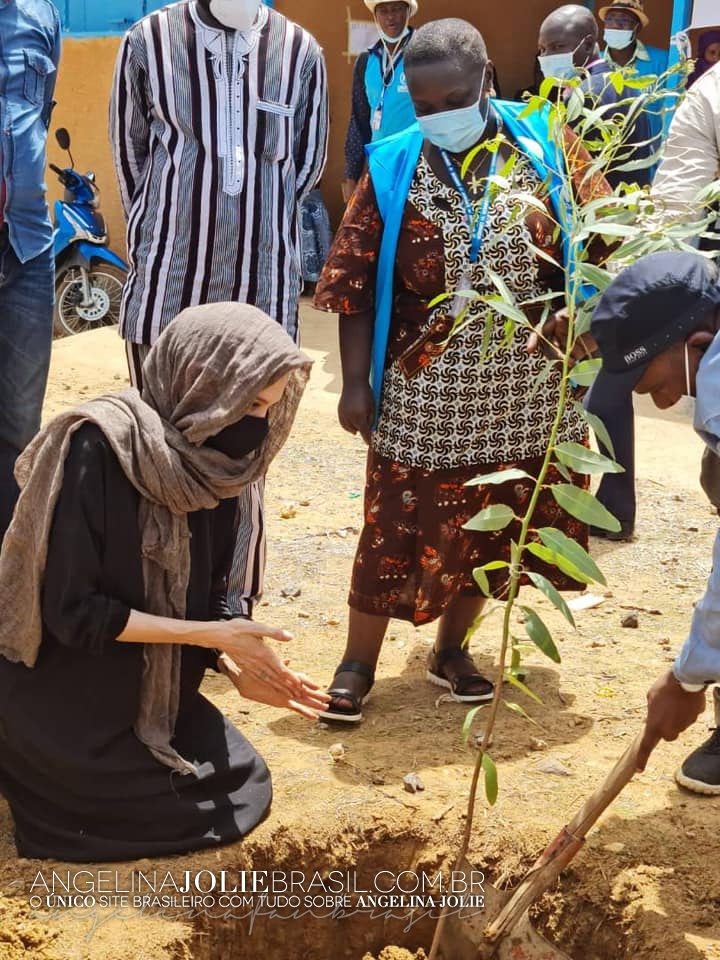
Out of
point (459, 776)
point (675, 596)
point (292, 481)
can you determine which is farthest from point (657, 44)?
point (459, 776)

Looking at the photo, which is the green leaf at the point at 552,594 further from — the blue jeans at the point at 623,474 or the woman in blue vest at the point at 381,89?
the woman in blue vest at the point at 381,89

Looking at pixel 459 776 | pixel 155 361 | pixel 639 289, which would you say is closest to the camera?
pixel 639 289

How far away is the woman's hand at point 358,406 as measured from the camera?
358 centimetres

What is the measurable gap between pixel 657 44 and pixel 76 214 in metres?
4.85

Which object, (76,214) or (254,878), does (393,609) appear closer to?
(254,878)

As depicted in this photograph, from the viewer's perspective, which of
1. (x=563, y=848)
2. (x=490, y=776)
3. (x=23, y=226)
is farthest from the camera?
(x=23, y=226)

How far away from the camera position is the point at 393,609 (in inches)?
145

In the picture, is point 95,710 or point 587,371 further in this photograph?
point 95,710

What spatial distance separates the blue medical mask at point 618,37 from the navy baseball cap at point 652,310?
534cm

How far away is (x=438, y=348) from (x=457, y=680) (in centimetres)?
105

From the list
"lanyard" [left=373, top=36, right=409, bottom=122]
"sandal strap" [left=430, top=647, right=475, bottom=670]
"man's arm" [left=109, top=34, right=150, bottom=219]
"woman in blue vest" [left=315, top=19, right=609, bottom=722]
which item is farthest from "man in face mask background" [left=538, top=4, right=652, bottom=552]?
"man's arm" [left=109, top=34, right=150, bottom=219]

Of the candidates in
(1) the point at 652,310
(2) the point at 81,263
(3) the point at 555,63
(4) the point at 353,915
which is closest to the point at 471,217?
(1) the point at 652,310

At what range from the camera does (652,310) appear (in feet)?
7.29

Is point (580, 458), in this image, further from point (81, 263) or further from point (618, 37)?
point (81, 263)
